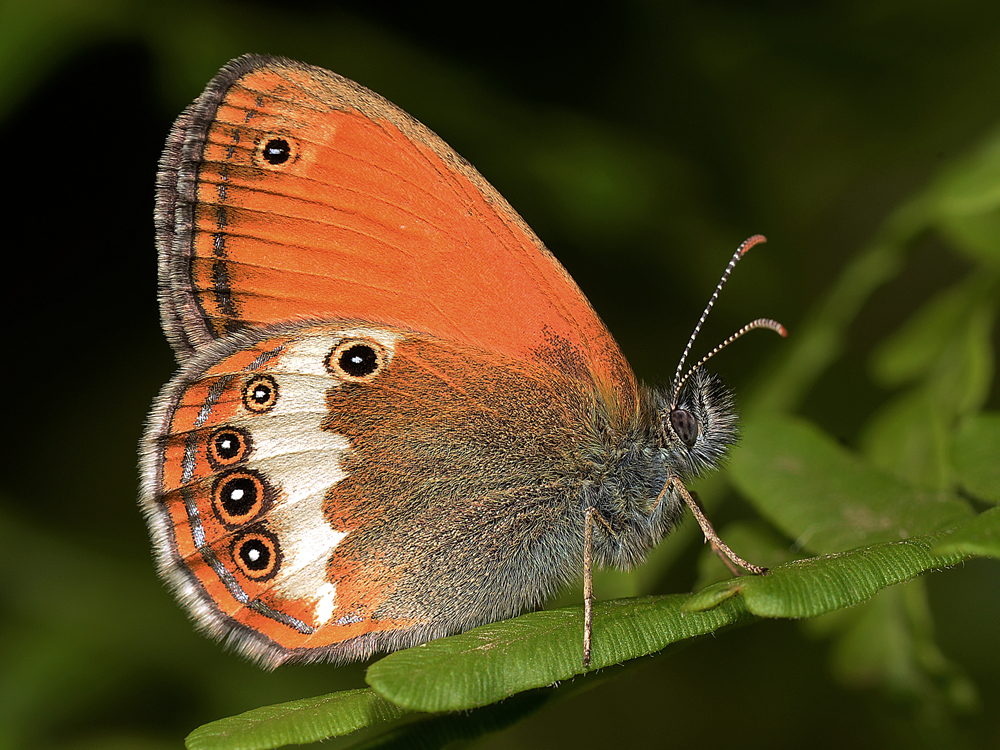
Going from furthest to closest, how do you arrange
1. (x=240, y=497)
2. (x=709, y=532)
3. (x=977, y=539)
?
(x=240, y=497) < (x=709, y=532) < (x=977, y=539)

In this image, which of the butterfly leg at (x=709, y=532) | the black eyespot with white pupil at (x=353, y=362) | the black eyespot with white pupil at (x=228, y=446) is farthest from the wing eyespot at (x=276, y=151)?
the butterfly leg at (x=709, y=532)

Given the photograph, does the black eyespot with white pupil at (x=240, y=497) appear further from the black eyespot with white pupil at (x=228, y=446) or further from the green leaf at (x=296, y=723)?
the green leaf at (x=296, y=723)

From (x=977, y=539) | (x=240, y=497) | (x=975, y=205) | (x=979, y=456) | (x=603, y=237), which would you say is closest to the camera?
(x=977, y=539)

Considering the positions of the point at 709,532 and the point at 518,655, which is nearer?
the point at 518,655

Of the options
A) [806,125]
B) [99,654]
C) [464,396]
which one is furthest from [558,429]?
[99,654]

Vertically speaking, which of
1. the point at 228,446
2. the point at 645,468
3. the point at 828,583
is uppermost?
the point at 828,583

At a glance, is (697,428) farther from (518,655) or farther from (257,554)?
(257,554)

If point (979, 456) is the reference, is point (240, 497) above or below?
below

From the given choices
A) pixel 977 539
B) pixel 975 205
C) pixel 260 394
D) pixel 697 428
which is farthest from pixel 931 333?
pixel 260 394
